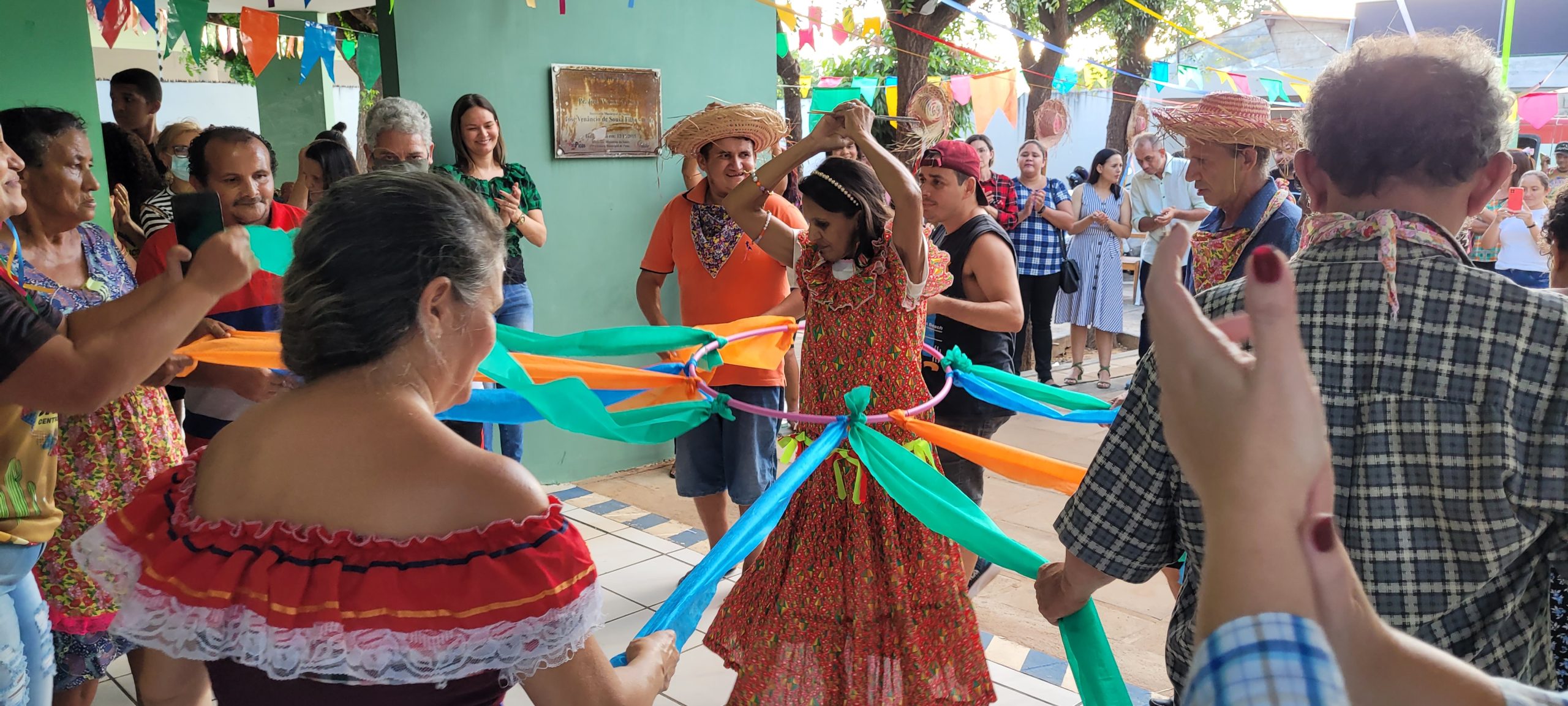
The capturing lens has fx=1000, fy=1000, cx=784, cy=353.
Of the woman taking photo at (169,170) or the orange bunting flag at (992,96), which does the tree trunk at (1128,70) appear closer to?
the orange bunting flag at (992,96)

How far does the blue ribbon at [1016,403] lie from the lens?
294 centimetres

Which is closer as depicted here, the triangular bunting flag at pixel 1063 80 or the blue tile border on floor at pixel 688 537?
the blue tile border on floor at pixel 688 537

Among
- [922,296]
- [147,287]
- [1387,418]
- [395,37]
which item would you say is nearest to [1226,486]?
[1387,418]

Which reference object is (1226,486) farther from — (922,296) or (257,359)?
(257,359)

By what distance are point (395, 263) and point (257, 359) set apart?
1.76m

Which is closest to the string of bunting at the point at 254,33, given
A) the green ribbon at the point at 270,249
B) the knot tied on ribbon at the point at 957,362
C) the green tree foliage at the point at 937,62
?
the green ribbon at the point at 270,249

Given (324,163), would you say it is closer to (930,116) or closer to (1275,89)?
(930,116)

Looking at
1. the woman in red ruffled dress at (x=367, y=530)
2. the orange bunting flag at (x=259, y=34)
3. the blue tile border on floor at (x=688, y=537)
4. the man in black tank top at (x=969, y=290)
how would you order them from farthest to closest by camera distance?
the orange bunting flag at (x=259, y=34)
the blue tile border on floor at (x=688, y=537)
the man in black tank top at (x=969, y=290)
the woman in red ruffled dress at (x=367, y=530)

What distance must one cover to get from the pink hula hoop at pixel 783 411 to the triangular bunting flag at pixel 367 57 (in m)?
6.04

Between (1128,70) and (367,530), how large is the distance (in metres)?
15.4

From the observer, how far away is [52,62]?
13.8 ft

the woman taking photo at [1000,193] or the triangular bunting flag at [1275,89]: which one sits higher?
the triangular bunting flag at [1275,89]

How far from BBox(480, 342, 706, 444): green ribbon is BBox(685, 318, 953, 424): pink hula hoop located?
11 centimetres

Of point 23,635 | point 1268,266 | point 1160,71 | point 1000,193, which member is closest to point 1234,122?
Answer: point 1268,266
